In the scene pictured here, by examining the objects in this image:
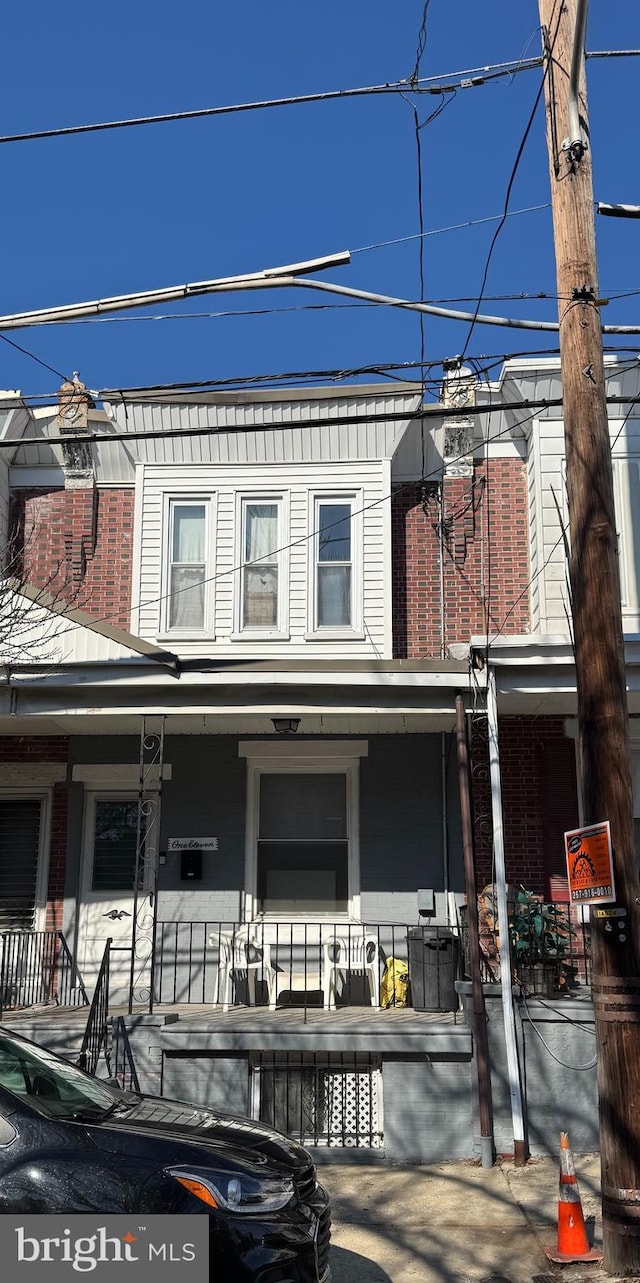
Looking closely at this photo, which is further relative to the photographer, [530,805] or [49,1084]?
[530,805]

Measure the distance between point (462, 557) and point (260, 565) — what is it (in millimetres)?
2415

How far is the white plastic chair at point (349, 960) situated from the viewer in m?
10.5

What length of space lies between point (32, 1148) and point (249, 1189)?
3.19ft

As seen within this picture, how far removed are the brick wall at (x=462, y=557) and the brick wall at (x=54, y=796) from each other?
4.13m

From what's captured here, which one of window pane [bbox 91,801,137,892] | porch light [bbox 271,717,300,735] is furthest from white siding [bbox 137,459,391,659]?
window pane [bbox 91,801,137,892]

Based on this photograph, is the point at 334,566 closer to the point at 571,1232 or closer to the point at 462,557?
the point at 462,557

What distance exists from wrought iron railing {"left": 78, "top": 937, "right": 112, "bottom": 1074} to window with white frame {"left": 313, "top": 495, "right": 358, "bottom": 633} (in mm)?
4630

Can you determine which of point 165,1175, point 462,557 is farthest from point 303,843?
point 165,1175

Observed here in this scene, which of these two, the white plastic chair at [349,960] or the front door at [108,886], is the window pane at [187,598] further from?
the white plastic chair at [349,960]

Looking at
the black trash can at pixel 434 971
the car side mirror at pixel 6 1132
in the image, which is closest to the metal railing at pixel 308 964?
the black trash can at pixel 434 971

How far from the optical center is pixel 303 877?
475 inches

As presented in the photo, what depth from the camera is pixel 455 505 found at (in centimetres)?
1320

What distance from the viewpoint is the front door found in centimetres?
1184

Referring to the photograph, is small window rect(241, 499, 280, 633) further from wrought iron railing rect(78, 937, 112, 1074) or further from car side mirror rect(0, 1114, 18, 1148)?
car side mirror rect(0, 1114, 18, 1148)
